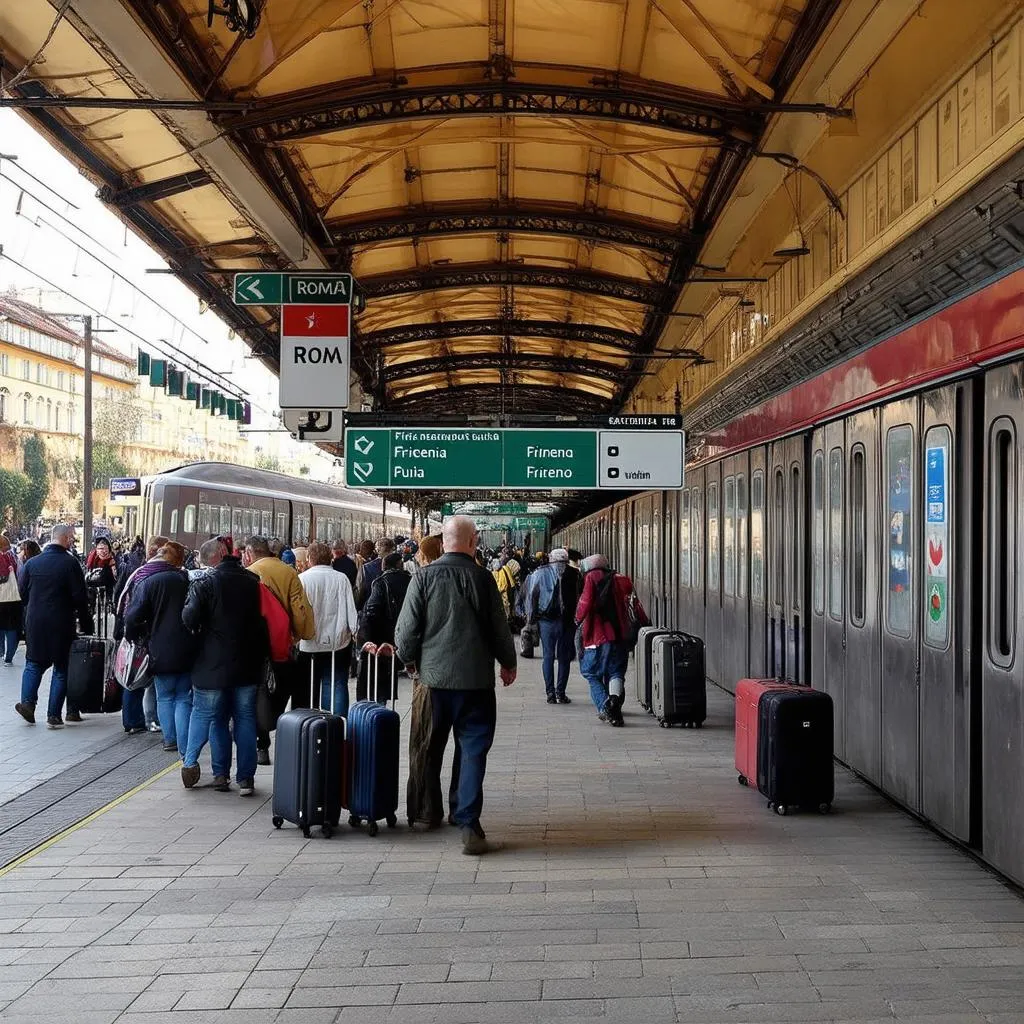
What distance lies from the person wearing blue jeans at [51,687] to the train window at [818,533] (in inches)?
258

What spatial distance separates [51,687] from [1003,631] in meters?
8.50

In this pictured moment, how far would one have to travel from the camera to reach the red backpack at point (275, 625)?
8.93 m

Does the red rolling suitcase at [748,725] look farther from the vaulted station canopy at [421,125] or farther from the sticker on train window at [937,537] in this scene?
the vaulted station canopy at [421,125]

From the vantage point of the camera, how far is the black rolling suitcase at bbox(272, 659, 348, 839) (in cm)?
739

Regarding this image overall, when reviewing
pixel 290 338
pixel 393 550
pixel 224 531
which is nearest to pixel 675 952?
pixel 290 338

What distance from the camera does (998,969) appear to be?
501 centimetres

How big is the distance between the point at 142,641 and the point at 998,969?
648 centimetres

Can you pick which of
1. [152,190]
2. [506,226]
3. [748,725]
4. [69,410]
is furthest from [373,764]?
[69,410]

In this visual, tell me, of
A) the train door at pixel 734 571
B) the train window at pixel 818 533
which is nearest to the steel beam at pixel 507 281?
the train door at pixel 734 571

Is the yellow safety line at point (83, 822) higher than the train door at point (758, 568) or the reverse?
the reverse

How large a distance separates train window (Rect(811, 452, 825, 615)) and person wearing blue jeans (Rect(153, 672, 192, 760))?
4.76m

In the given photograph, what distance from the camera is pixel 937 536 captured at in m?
7.23

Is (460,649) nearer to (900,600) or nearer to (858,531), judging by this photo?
(900,600)

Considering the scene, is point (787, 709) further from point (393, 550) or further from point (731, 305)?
point (731, 305)
